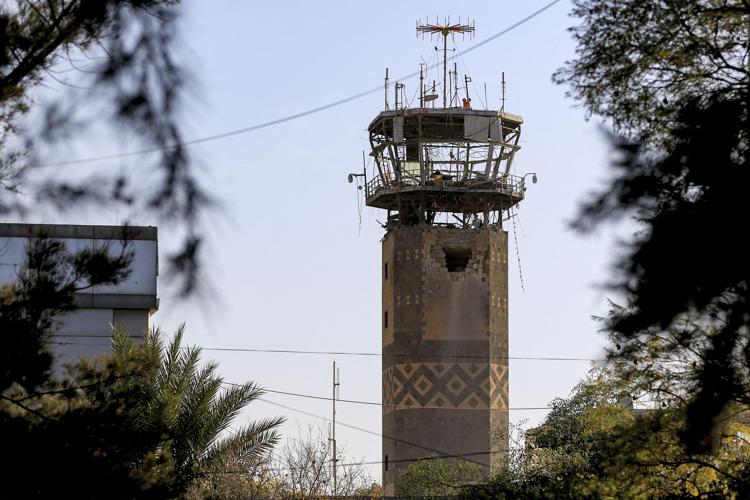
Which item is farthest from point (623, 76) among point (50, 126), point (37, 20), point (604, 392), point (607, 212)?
point (604, 392)

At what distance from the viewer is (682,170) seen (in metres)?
13.4

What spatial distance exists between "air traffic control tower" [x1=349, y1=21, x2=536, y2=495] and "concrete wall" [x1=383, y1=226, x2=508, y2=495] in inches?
1.5

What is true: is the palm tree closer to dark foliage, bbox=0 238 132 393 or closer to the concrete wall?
dark foliage, bbox=0 238 132 393

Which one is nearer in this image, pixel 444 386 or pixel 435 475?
pixel 435 475

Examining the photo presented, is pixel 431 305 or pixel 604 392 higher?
pixel 431 305

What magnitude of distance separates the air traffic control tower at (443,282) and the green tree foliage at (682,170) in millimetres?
39720

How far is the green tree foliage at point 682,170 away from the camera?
12180mm

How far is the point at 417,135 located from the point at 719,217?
45.5 metres

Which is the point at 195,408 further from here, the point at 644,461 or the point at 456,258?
the point at 456,258

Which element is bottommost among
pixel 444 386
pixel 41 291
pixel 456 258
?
pixel 41 291

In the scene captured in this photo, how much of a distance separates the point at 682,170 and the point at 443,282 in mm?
43511

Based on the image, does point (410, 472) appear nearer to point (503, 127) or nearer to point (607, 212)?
point (503, 127)

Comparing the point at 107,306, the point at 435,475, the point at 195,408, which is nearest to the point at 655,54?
the point at 195,408

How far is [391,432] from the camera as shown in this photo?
56438mm
